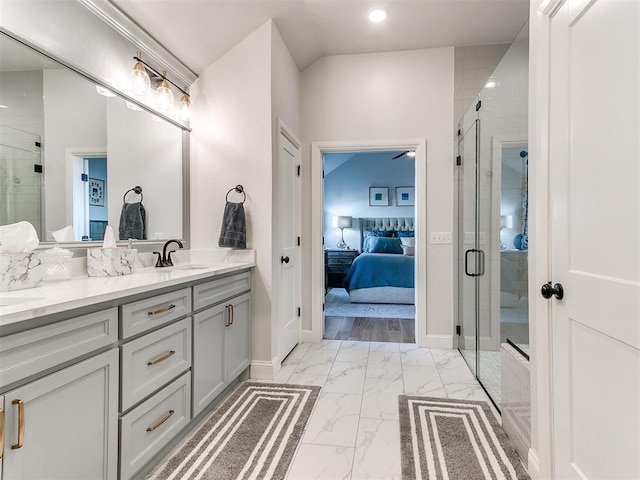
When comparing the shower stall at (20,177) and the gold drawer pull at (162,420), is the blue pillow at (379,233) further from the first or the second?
the shower stall at (20,177)

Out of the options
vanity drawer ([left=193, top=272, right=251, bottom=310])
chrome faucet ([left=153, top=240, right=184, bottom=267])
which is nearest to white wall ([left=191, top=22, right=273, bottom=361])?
vanity drawer ([left=193, top=272, right=251, bottom=310])

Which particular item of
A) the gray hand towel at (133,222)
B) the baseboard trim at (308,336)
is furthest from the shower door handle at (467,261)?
the gray hand towel at (133,222)

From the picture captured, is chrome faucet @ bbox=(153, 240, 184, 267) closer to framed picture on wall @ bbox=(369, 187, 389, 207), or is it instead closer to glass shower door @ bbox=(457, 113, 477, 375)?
glass shower door @ bbox=(457, 113, 477, 375)

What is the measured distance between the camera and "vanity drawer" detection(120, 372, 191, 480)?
1.38 metres

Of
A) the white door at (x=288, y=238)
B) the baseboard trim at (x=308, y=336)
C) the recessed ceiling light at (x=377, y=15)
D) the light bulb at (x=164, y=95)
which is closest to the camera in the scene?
the light bulb at (x=164, y=95)

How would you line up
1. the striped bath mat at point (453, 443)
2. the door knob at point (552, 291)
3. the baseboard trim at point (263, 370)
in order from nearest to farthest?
the door knob at point (552, 291), the striped bath mat at point (453, 443), the baseboard trim at point (263, 370)

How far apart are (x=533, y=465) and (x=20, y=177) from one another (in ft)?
8.45

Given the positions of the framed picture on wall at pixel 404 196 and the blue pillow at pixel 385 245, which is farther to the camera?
the framed picture on wall at pixel 404 196

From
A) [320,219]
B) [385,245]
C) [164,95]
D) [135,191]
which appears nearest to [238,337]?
[135,191]

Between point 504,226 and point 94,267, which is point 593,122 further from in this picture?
point 94,267

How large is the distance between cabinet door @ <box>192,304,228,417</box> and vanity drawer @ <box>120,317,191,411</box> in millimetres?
89

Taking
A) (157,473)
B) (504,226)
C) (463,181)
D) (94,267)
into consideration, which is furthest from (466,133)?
(157,473)

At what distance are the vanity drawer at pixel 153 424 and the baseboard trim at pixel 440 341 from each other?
2.35 metres

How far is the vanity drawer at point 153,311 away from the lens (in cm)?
138
